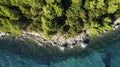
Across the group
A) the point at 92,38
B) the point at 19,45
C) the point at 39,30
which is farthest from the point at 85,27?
the point at 19,45

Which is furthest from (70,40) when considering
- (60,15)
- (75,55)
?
(60,15)

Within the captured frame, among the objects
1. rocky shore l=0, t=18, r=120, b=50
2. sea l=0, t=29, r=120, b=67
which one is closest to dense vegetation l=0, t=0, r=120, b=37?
rocky shore l=0, t=18, r=120, b=50

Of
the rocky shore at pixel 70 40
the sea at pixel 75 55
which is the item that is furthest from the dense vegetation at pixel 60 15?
the sea at pixel 75 55

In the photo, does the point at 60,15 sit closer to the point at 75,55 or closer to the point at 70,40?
the point at 70,40

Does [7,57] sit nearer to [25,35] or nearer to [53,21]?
[25,35]

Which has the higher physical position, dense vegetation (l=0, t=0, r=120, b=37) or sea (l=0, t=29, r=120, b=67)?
dense vegetation (l=0, t=0, r=120, b=37)

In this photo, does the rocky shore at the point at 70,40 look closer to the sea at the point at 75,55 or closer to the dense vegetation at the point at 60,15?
the sea at the point at 75,55

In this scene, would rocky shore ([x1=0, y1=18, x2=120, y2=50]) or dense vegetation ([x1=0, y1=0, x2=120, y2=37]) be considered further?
rocky shore ([x1=0, y1=18, x2=120, y2=50])

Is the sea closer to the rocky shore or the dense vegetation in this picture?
the rocky shore

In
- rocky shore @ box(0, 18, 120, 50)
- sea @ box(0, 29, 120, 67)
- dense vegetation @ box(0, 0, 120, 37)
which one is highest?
dense vegetation @ box(0, 0, 120, 37)
